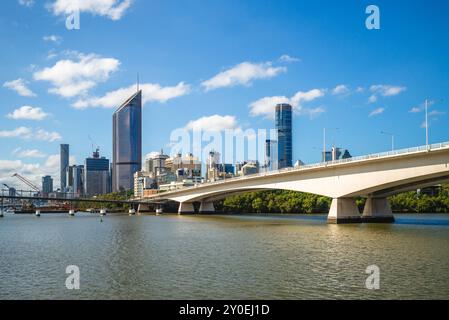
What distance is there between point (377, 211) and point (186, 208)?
60.3 meters

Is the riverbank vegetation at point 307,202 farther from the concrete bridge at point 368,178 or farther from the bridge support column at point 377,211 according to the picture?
the concrete bridge at point 368,178

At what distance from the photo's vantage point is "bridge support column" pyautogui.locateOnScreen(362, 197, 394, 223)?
209 ft

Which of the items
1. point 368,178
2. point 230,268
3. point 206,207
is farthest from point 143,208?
point 230,268

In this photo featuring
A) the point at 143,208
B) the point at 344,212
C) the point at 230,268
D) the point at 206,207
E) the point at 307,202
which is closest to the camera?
the point at 230,268

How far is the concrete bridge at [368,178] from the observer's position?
50.1 meters

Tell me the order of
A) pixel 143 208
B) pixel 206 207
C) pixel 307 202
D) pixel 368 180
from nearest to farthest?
1. pixel 368 180
2. pixel 307 202
3. pixel 206 207
4. pixel 143 208

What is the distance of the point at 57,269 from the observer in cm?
2684

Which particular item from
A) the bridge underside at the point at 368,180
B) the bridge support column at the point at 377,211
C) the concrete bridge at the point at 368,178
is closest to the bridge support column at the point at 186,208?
the concrete bridge at the point at 368,178

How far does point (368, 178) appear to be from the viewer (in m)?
56.8

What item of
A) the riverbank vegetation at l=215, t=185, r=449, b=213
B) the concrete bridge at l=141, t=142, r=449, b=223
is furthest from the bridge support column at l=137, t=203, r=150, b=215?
the concrete bridge at l=141, t=142, r=449, b=223

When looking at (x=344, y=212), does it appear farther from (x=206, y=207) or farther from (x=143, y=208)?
(x=143, y=208)

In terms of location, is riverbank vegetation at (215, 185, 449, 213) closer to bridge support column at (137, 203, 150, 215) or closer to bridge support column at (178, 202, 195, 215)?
bridge support column at (178, 202, 195, 215)
